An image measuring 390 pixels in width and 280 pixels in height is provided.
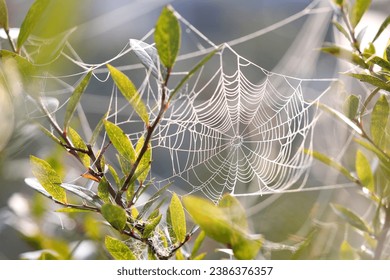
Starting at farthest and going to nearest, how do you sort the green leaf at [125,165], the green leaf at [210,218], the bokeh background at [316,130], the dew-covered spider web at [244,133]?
the dew-covered spider web at [244,133] → the bokeh background at [316,130] → the green leaf at [125,165] → the green leaf at [210,218]

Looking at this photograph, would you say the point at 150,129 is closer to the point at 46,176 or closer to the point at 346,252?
the point at 46,176

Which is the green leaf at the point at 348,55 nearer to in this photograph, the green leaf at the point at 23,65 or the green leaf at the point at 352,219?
the green leaf at the point at 352,219

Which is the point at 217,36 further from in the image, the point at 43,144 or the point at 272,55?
the point at 43,144

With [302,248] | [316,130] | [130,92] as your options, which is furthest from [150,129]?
[316,130]

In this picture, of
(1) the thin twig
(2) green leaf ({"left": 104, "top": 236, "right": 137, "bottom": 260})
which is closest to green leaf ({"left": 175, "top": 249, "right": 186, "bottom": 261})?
(2) green leaf ({"left": 104, "top": 236, "right": 137, "bottom": 260})

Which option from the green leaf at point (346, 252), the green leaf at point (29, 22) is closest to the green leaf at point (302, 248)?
the green leaf at point (346, 252)
